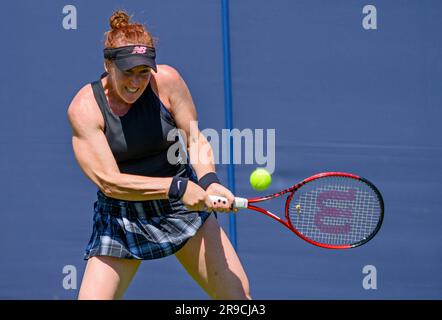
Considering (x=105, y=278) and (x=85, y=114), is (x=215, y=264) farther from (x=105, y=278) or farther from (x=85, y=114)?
(x=85, y=114)

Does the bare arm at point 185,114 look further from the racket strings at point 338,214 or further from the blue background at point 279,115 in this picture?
the blue background at point 279,115

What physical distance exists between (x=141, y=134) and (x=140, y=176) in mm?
178

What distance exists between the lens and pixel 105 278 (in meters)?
3.86

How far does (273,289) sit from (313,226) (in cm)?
75

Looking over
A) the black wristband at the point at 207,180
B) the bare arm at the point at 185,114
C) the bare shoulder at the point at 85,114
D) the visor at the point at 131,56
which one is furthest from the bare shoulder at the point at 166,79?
the black wristband at the point at 207,180

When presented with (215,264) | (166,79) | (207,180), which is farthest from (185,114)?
(215,264)

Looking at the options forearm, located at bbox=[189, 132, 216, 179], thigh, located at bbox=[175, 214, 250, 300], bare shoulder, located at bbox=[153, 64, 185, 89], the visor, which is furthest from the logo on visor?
thigh, located at bbox=[175, 214, 250, 300]

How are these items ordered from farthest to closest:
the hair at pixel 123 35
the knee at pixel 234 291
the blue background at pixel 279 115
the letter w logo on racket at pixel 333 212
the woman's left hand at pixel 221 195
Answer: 1. the blue background at pixel 279 115
2. the letter w logo on racket at pixel 333 212
3. the knee at pixel 234 291
4. the hair at pixel 123 35
5. the woman's left hand at pixel 221 195

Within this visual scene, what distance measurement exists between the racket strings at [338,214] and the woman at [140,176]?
1.94 ft

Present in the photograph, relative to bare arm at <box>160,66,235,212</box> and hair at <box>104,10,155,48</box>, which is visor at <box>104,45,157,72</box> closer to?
hair at <box>104,10,155,48</box>

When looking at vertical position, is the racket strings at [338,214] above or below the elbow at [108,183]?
below

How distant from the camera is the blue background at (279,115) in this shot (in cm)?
491

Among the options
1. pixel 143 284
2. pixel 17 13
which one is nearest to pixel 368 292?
pixel 143 284

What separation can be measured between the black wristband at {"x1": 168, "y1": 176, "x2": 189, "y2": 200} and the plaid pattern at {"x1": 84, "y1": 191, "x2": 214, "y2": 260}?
0.25 m
